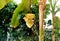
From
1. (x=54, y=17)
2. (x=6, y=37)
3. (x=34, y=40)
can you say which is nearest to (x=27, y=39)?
(x=34, y=40)

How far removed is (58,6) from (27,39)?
4.22 feet

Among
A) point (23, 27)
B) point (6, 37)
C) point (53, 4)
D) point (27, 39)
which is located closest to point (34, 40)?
point (27, 39)

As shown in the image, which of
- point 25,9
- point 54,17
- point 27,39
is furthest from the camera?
point 27,39

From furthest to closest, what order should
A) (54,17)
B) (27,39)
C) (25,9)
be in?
(27,39), (54,17), (25,9)

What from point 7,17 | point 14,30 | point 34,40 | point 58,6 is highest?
point 58,6

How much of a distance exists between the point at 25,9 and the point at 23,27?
3.97ft

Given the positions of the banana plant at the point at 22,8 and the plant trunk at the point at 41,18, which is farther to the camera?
the banana plant at the point at 22,8

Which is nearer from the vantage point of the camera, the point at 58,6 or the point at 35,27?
the point at 58,6

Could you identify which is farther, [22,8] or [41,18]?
[22,8]

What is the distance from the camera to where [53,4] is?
160 inches

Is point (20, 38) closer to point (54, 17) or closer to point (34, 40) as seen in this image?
point (34, 40)

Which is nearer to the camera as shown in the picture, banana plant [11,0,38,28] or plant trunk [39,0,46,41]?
plant trunk [39,0,46,41]

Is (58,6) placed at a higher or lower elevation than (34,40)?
higher

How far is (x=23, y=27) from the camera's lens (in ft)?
15.0
